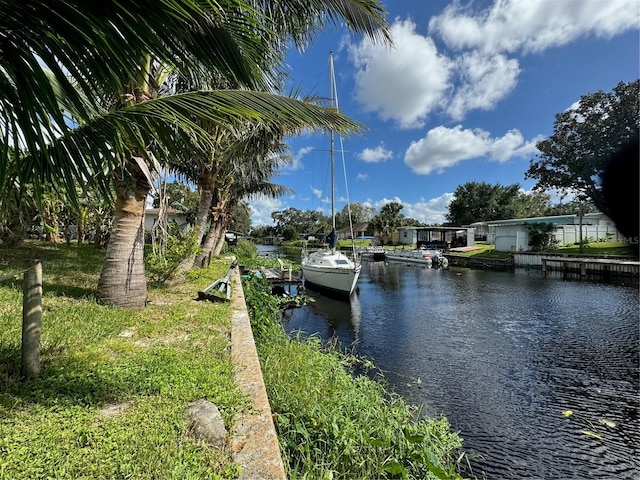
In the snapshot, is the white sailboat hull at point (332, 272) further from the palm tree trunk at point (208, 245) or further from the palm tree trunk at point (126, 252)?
the palm tree trunk at point (126, 252)

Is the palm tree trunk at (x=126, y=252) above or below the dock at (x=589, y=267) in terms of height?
above

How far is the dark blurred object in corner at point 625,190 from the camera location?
2.83 feet

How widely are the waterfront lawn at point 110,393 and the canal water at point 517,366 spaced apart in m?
3.49

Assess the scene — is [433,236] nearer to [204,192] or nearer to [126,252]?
[204,192]

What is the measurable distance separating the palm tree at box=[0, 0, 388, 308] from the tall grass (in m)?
2.76

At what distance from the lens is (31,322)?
2.71 m

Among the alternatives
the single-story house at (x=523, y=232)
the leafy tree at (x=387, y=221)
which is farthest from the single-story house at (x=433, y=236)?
the single-story house at (x=523, y=232)

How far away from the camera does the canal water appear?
4.65 m

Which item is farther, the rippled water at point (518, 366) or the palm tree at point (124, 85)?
the rippled water at point (518, 366)

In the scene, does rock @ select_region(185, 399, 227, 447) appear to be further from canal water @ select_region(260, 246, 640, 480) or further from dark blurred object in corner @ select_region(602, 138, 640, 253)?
canal water @ select_region(260, 246, 640, 480)

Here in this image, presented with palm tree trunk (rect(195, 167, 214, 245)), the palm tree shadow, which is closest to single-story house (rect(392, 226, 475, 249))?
palm tree trunk (rect(195, 167, 214, 245))

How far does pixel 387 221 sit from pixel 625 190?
5243 centimetres

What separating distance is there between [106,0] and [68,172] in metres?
1.69

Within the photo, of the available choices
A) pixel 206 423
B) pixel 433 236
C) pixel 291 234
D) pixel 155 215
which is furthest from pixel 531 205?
A: pixel 206 423
